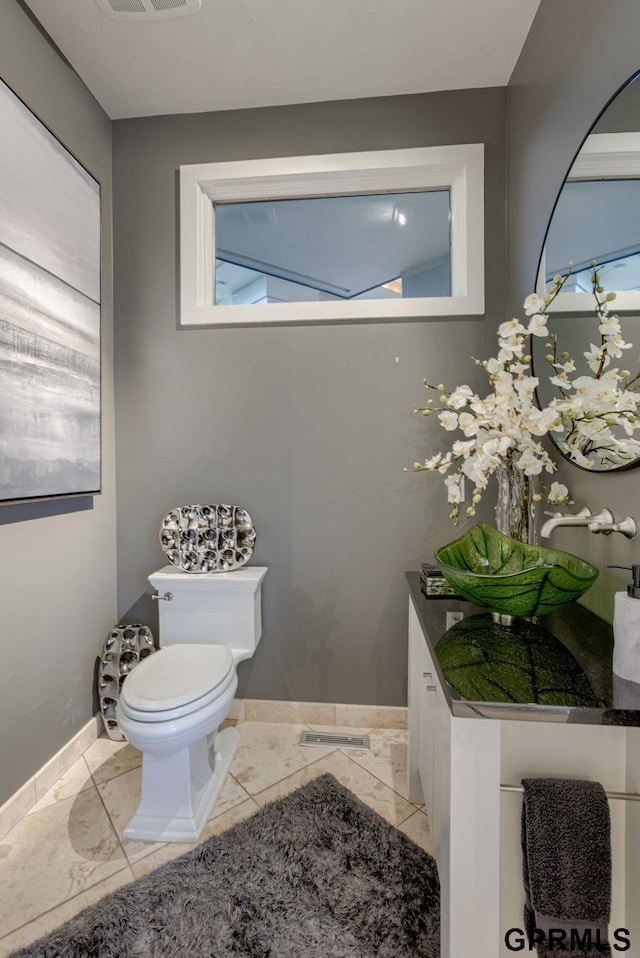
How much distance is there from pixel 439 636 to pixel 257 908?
2.94 feet

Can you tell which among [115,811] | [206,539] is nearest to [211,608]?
[206,539]

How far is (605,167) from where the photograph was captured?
1108 millimetres

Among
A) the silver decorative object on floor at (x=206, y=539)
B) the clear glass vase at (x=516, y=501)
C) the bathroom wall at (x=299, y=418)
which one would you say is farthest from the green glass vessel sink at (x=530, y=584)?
the silver decorative object on floor at (x=206, y=539)

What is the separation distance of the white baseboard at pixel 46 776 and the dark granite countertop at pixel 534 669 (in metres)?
1.49

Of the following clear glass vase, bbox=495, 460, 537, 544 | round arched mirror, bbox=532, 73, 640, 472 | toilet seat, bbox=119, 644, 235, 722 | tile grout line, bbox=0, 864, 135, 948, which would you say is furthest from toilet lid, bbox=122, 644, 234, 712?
round arched mirror, bbox=532, 73, 640, 472

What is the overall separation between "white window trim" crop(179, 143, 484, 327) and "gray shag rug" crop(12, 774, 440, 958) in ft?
6.32

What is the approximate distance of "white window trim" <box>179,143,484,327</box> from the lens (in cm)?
189

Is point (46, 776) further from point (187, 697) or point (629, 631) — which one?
point (629, 631)

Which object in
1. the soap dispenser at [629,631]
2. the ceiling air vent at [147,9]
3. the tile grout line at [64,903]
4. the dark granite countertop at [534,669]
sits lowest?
the tile grout line at [64,903]

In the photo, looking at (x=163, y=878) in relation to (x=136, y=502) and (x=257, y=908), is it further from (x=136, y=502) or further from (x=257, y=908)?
(x=136, y=502)

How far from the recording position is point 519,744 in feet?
3.07

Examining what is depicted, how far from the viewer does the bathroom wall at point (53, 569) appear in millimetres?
1473

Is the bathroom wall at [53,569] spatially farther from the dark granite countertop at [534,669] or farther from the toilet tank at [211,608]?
the dark granite countertop at [534,669]

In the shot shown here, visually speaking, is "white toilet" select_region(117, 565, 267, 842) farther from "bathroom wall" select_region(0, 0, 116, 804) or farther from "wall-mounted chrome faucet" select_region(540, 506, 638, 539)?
"wall-mounted chrome faucet" select_region(540, 506, 638, 539)
